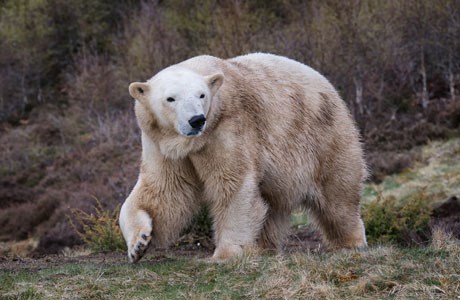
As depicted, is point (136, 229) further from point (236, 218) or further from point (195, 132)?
point (195, 132)

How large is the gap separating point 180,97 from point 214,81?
37cm

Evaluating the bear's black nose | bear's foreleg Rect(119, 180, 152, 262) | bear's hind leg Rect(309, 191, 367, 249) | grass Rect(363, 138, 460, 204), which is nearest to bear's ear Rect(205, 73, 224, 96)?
the bear's black nose

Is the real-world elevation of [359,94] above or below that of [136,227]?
below

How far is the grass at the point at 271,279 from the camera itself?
4504mm

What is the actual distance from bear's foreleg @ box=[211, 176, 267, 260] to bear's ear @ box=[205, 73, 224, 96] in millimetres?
767

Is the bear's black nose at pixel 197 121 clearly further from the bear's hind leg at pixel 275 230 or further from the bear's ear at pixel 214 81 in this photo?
the bear's hind leg at pixel 275 230

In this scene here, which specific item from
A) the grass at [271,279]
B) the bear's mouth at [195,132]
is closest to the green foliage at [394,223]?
the grass at [271,279]

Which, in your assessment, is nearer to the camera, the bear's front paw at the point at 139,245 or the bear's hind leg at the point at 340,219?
the bear's front paw at the point at 139,245

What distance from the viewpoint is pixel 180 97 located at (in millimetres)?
5621

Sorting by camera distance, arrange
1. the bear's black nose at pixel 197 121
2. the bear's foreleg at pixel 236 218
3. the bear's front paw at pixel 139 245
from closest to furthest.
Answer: the bear's black nose at pixel 197 121 < the bear's front paw at pixel 139 245 < the bear's foreleg at pixel 236 218

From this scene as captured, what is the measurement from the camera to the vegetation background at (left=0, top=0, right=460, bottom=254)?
21.4 m

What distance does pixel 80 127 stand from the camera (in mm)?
37500

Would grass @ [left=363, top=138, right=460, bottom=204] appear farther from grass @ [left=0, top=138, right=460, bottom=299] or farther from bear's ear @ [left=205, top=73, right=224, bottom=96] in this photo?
grass @ [left=0, top=138, right=460, bottom=299]

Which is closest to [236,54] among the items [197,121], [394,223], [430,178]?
[430,178]
